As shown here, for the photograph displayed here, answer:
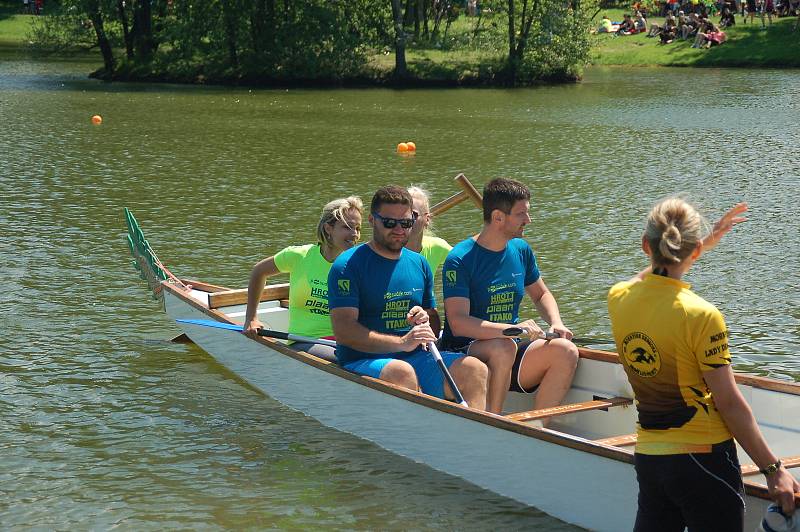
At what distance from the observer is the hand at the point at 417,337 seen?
19.8 ft

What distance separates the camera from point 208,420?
25.4 feet

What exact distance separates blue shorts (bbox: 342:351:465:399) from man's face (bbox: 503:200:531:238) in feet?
2.51

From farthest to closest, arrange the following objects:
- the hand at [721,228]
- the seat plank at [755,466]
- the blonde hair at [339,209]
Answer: the blonde hair at [339,209], the seat plank at [755,466], the hand at [721,228]

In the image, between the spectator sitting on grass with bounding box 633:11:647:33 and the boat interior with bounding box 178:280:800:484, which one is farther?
the spectator sitting on grass with bounding box 633:11:647:33

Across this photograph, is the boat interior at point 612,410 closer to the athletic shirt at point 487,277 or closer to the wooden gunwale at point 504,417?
the wooden gunwale at point 504,417

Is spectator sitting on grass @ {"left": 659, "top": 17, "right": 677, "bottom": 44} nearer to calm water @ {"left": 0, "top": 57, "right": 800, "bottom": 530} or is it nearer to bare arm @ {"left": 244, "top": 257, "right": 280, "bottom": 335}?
calm water @ {"left": 0, "top": 57, "right": 800, "bottom": 530}

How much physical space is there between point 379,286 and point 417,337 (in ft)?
1.49

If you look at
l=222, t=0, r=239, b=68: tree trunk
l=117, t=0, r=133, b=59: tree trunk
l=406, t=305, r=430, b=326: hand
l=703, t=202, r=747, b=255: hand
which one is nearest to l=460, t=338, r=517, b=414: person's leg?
l=406, t=305, r=430, b=326: hand

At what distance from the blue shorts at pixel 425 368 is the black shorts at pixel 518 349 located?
5.6 inches

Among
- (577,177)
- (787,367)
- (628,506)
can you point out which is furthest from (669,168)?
(628,506)

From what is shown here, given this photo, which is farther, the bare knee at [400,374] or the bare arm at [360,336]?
the bare knee at [400,374]

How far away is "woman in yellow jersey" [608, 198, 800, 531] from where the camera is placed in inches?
150

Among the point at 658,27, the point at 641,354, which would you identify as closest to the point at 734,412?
the point at 641,354

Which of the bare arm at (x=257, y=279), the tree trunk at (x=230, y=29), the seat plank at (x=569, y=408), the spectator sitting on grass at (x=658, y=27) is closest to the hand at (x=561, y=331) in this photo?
the seat plank at (x=569, y=408)
